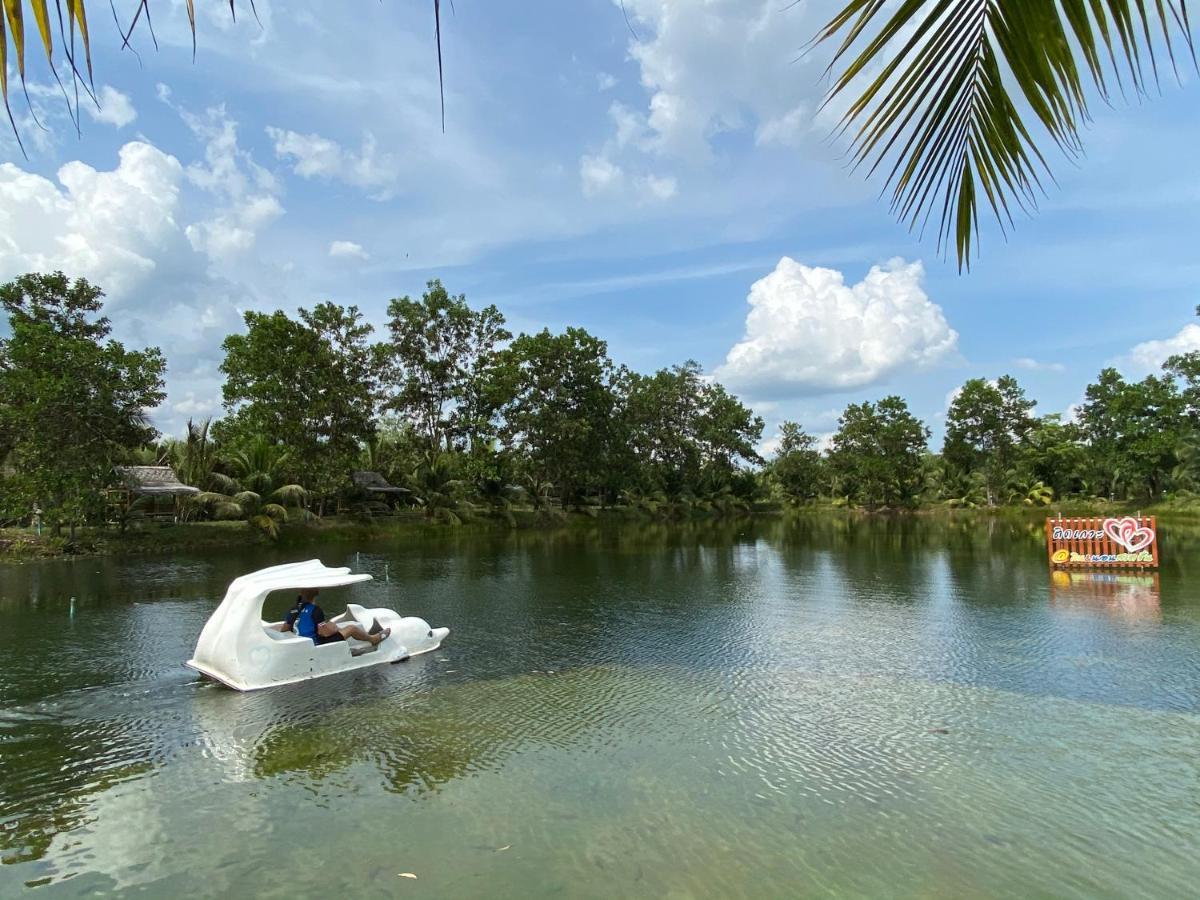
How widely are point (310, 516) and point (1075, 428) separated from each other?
66.4m

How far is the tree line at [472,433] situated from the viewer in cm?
2616

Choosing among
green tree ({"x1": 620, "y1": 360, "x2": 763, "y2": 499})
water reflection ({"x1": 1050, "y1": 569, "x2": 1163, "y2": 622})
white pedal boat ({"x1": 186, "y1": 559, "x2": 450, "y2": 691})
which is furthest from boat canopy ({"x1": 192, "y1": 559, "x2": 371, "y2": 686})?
green tree ({"x1": 620, "y1": 360, "x2": 763, "y2": 499})

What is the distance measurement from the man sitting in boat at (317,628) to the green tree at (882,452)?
67179 mm

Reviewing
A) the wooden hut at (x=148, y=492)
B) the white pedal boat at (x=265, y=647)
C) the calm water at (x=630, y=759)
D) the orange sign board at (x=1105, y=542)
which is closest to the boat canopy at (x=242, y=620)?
the white pedal boat at (x=265, y=647)

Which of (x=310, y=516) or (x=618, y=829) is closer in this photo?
(x=618, y=829)

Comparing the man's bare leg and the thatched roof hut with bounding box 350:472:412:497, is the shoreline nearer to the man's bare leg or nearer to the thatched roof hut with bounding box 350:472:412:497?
the thatched roof hut with bounding box 350:472:412:497

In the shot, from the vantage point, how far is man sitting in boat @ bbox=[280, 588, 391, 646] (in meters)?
11.3

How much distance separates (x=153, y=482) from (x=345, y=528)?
29.0 ft

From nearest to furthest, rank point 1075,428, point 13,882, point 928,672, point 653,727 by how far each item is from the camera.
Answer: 1. point 13,882
2. point 653,727
3. point 928,672
4. point 1075,428

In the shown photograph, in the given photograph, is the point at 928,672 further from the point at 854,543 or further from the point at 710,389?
the point at 710,389

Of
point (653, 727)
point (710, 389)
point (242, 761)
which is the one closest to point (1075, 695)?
point (653, 727)

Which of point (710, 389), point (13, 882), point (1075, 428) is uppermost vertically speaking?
point (710, 389)

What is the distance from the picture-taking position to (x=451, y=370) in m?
46.2

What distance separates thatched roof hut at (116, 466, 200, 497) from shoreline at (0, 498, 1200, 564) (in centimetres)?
145
